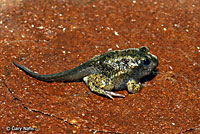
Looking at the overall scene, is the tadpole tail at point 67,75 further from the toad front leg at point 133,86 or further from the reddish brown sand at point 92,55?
the toad front leg at point 133,86

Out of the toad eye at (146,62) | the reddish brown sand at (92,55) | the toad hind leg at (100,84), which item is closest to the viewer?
the reddish brown sand at (92,55)

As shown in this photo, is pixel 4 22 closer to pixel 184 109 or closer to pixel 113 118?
pixel 113 118

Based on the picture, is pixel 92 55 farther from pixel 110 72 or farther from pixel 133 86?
pixel 133 86

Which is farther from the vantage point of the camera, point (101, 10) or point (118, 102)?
point (101, 10)

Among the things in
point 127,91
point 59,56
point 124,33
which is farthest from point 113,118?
point 124,33

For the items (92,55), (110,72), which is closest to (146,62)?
(110,72)

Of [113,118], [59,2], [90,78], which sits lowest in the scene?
[113,118]

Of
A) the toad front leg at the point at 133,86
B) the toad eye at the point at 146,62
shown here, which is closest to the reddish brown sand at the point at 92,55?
the toad front leg at the point at 133,86
